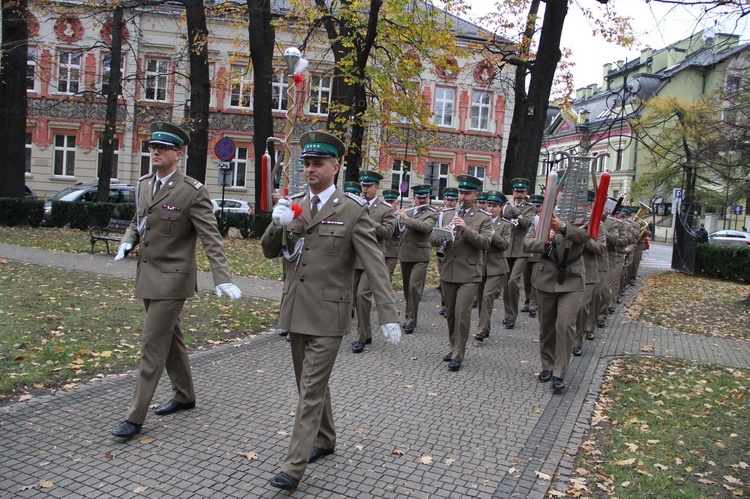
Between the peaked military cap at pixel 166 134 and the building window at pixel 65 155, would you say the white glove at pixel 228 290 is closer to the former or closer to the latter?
the peaked military cap at pixel 166 134

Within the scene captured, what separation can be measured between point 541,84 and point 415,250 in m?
7.71

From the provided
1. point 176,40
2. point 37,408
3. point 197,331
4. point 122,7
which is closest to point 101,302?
point 197,331

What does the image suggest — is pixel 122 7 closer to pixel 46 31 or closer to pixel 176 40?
pixel 176 40

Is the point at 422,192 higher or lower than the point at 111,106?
lower

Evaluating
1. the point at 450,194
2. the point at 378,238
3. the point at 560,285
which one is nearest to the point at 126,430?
the point at 560,285

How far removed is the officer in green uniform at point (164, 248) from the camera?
5.20m

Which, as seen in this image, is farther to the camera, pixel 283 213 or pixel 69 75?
pixel 69 75

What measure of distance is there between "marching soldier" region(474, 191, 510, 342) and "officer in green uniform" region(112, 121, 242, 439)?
4.98 metres

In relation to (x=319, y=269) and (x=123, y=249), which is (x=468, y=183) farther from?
(x=123, y=249)

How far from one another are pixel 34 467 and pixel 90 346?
130 inches

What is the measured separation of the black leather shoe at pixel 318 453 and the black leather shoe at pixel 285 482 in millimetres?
567

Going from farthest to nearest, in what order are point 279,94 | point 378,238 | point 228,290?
point 279,94
point 378,238
point 228,290

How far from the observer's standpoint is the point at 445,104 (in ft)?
148

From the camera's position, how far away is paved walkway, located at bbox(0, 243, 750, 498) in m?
4.50
